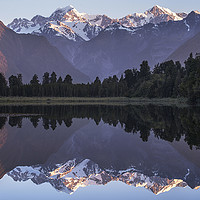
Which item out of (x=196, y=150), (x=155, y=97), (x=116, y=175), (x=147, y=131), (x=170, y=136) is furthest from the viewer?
(x=155, y=97)

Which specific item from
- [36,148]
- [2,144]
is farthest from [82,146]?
[2,144]

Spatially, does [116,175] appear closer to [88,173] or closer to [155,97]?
[88,173]

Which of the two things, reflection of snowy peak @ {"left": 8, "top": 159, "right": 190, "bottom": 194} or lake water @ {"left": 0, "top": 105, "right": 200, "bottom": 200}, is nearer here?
lake water @ {"left": 0, "top": 105, "right": 200, "bottom": 200}

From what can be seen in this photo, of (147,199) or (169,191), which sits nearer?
(147,199)

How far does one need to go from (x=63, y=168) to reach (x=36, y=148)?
9069 mm

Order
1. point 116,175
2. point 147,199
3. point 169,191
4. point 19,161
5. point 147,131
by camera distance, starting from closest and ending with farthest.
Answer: point 147,199 → point 169,191 → point 116,175 → point 19,161 → point 147,131

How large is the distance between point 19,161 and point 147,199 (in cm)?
1302

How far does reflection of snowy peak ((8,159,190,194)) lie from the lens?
21.5 meters

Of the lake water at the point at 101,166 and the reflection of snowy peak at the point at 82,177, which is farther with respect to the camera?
the reflection of snowy peak at the point at 82,177

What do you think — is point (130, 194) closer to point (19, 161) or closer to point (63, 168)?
point (63, 168)

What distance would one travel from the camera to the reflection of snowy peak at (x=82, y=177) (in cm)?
2148

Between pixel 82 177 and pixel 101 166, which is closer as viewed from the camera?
pixel 82 177

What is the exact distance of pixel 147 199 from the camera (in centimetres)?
1886

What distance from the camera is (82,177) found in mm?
23703
